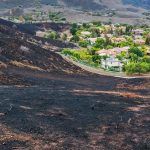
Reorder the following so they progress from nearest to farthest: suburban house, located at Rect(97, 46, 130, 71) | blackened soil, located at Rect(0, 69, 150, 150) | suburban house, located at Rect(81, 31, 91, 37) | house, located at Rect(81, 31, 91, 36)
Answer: blackened soil, located at Rect(0, 69, 150, 150) < suburban house, located at Rect(97, 46, 130, 71) < suburban house, located at Rect(81, 31, 91, 37) < house, located at Rect(81, 31, 91, 36)

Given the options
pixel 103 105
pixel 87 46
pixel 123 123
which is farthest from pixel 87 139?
pixel 87 46

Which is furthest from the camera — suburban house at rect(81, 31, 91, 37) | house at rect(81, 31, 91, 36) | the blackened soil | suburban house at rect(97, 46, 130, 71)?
house at rect(81, 31, 91, 36)

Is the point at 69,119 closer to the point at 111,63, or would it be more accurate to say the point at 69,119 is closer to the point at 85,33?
the point at 111,63

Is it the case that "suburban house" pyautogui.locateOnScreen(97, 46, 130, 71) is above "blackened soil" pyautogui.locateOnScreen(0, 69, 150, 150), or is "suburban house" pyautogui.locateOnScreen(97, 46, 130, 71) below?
below

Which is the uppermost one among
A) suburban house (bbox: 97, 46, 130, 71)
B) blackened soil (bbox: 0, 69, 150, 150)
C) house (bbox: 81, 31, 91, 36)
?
blackened soil (bbox: 0, 69, 150, 150)

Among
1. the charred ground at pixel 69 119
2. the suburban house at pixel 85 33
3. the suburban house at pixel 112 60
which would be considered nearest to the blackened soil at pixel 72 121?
the charred ground at pixel 69 119

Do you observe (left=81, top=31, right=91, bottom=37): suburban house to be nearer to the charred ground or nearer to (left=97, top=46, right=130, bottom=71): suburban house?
(left=97, top=46, right=130, bottom=71): suburban house

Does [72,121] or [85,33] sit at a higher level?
[72,121]

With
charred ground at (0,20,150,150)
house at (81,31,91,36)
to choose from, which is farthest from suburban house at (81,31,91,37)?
charred ground at (0,20,150,150)

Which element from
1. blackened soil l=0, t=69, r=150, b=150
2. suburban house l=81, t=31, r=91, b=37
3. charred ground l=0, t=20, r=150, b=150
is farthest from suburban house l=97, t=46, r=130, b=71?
blackened soil l=0, t=69, r=150, b=150

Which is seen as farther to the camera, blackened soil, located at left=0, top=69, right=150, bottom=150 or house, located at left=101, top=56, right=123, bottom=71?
house, located at left=101, top=56, right=123, bottom=71

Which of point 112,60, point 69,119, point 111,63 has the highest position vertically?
point 69,119

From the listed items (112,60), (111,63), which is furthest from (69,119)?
(112,60)
